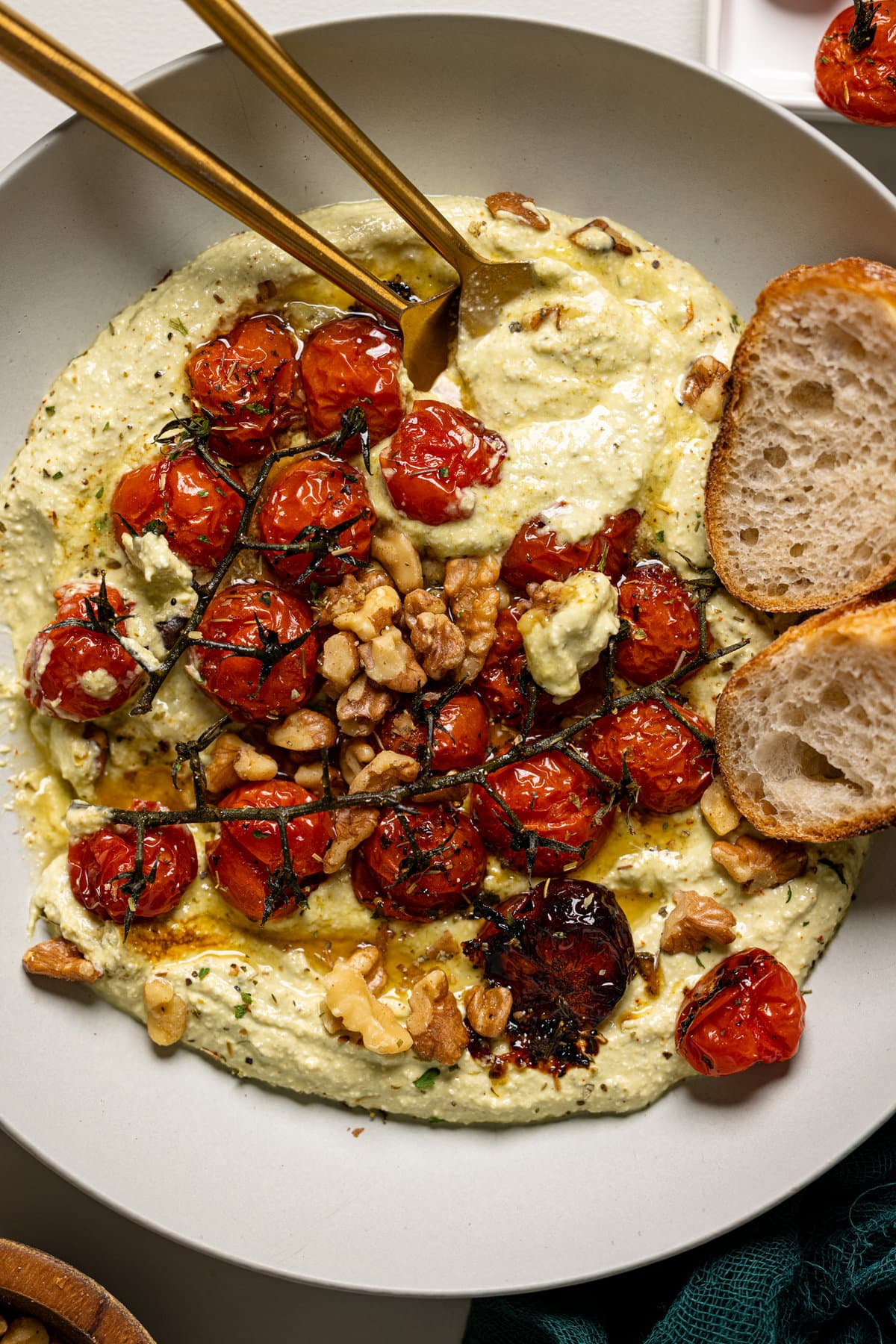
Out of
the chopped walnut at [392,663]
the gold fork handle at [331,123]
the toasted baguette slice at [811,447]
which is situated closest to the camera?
the gold fork handle at [331,123]

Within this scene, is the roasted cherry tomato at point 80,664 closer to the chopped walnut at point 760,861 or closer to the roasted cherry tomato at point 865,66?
the chopped walnut at point 760,861

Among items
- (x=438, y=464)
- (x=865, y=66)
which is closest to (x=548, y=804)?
(x=438, y=464)

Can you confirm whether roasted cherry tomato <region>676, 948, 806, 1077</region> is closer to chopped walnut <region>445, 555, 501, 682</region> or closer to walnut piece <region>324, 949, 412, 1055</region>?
walnut piece <region>324, 949, 412, 1055</region>

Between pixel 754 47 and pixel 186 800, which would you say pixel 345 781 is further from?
pixel 754 47

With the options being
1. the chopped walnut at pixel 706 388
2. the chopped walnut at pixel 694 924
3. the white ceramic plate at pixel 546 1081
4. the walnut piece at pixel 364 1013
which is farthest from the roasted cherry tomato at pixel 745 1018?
the chopped walnut at pixel 706 388

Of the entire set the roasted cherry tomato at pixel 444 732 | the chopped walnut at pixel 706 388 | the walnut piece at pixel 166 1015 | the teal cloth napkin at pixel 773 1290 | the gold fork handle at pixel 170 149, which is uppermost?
the gold fork handle at pixel 170 149

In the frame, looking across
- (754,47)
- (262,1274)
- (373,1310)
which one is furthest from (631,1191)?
(754,47)
